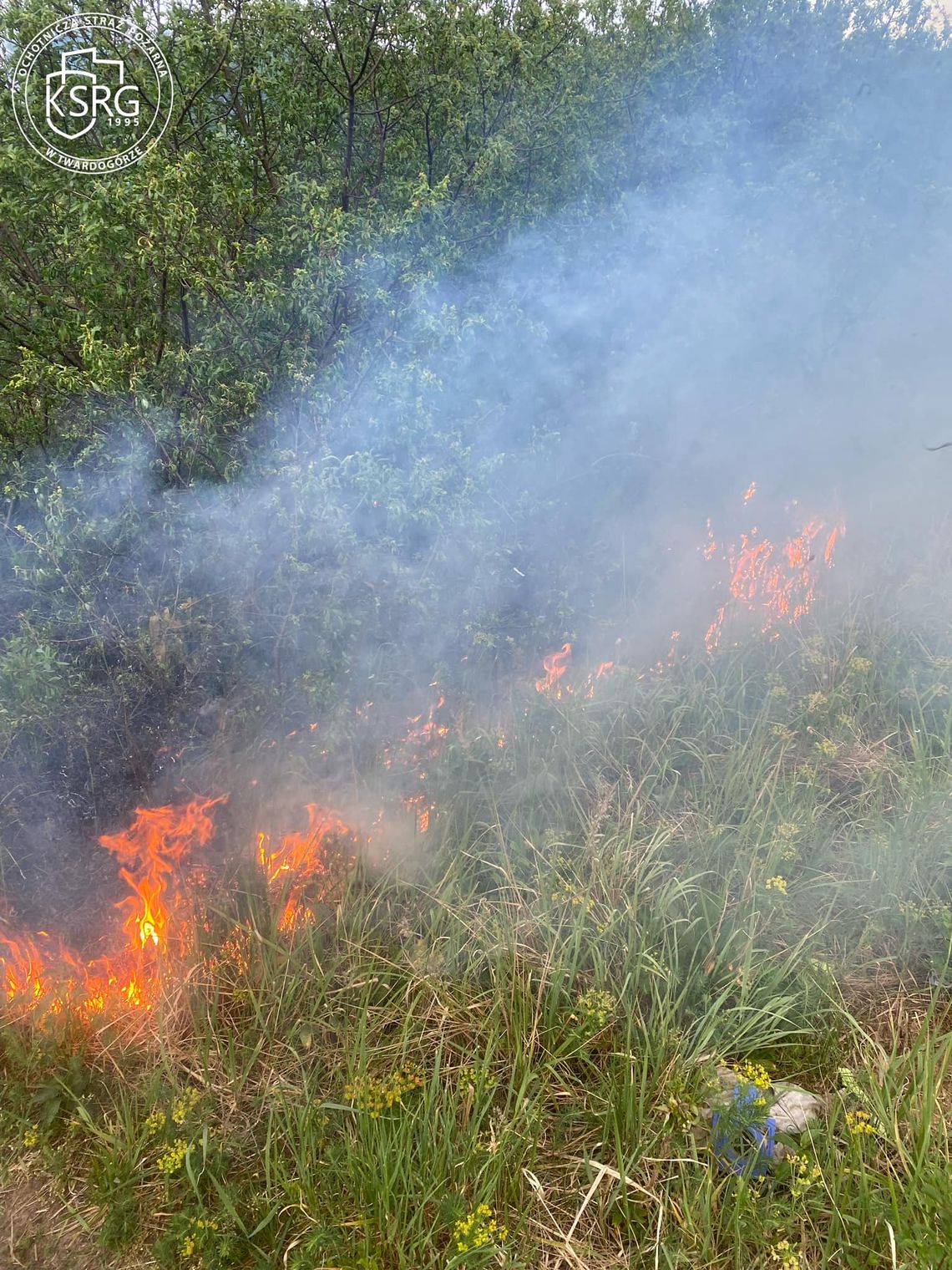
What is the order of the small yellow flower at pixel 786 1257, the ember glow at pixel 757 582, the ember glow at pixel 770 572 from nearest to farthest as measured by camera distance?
the small yellow flower at pixel 786 1257 < the ember glow at pixel 757 582 < the ember glow at pixel 770 572

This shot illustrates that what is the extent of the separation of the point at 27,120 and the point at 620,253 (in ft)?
7.92

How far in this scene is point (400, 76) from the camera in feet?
9.94

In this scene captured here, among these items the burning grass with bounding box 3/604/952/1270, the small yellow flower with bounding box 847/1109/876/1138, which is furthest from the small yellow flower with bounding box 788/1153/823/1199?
the small yellow flower with bounding box 847/1109/876/1138

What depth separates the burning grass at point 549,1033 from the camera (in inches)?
75.3

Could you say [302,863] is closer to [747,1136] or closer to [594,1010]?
[594,1010]

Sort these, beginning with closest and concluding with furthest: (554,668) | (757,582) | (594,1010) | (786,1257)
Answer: (786,1257)
(594,1010)
(554,668)
(757,582)

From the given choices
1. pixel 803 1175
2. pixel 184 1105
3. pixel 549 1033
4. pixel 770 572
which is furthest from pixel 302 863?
pixel 770 572

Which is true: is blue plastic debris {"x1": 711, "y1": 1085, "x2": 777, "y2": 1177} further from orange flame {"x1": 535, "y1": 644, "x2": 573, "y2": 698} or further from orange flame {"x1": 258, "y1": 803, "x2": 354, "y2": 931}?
orange flame {"x1": 535, "y1": 644, "x2": 573, "y2": 698}

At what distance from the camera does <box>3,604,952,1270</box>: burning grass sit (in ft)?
6.28

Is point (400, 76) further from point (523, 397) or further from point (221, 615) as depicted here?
point (221, 615)

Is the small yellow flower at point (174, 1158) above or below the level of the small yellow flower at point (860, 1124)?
above

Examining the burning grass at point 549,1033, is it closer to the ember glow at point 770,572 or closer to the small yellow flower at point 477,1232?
the small yellow flower at point 477,1232

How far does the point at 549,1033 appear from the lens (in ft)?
7.32

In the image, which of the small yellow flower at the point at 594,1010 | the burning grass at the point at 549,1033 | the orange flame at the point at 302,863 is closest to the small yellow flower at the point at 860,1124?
the burning grass at the point at 549,1033
